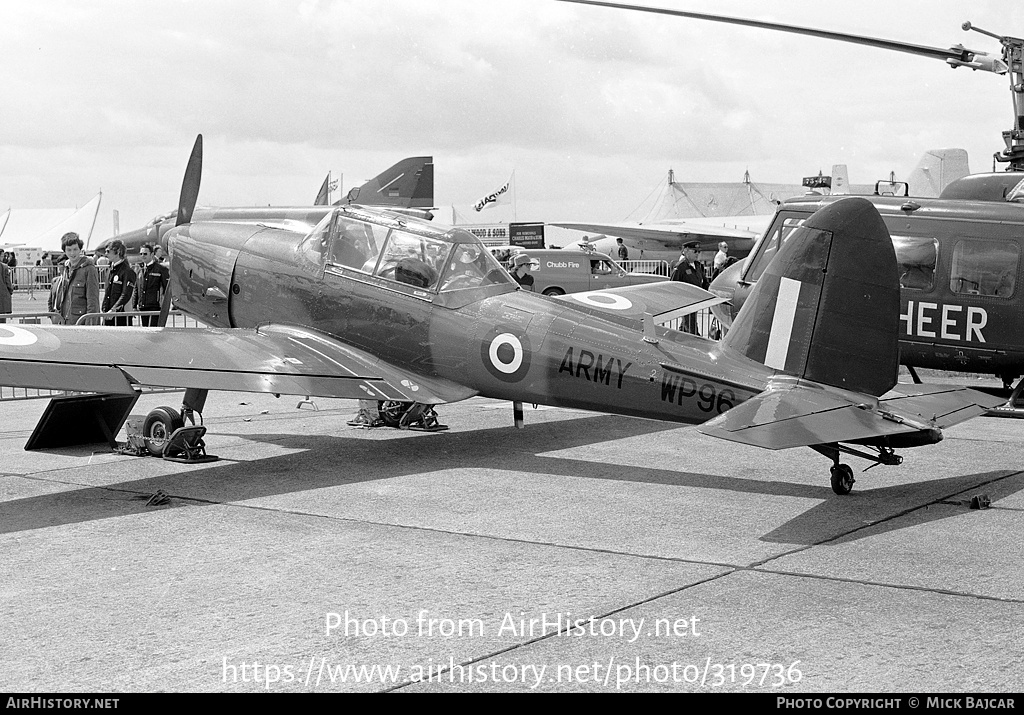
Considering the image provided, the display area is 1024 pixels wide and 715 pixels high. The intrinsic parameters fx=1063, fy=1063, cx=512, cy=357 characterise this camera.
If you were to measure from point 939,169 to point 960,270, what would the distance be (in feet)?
22.0

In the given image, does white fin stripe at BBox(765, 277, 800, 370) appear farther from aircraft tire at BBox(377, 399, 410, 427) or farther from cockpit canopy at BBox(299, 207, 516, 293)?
aircraft tire at BBox(377, 399, 410, 427)

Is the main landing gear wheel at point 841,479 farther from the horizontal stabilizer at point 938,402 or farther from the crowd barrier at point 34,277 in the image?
the crowd barrier at point 34,277

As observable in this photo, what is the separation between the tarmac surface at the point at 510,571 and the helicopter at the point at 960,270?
239 cm

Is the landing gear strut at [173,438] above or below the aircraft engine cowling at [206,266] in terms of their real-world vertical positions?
below

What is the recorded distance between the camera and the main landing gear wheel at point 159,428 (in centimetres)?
938

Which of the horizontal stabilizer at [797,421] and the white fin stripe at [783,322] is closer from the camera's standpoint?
the horizontal stabilizer at [797,421]

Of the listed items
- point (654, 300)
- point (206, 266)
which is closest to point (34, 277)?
point (206, 266)

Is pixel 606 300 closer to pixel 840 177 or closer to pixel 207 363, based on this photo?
pixel 207 363

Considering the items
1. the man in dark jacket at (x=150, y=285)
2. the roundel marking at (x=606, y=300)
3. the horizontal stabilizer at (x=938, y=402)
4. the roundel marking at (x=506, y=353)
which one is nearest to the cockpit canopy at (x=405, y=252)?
the roundel marking at (x=506, y=353)

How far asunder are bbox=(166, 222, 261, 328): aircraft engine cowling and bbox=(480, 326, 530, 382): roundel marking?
301cm

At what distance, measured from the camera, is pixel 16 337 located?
321 inches

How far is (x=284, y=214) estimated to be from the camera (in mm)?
21344

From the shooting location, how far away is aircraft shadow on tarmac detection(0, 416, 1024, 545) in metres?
7.14

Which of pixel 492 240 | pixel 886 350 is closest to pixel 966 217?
pixel 886 350
